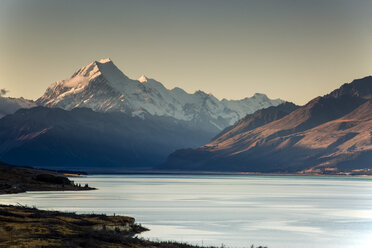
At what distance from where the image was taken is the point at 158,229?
264 feet

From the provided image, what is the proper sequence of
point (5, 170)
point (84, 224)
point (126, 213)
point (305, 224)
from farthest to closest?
1. point (5, 170)
2. point (126, 213)
3. point (305, 224)
4. point (84, 224)

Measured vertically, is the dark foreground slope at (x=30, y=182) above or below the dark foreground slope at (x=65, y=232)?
above

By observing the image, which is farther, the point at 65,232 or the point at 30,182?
the point at 30,182

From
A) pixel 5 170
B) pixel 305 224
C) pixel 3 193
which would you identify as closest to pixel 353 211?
pixel 305 224

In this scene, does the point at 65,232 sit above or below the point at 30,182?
below

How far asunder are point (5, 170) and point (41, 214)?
122 meters

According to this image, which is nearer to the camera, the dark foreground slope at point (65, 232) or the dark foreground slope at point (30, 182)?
the dark foreground slope at point (65, 232)

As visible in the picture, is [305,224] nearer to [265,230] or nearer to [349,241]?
[265,230]

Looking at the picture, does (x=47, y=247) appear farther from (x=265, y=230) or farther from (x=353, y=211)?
(x=353, y=211)

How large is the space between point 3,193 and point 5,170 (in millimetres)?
45305

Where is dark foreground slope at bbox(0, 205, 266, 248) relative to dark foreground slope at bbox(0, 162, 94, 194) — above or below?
below

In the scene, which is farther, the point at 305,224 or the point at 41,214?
the point at 305,224

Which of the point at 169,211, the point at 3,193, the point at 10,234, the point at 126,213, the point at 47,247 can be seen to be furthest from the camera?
the point at 3,193

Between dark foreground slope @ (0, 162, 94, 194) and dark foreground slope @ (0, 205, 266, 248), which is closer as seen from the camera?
dark foreground slope @ (0, 205, 266, 248)
